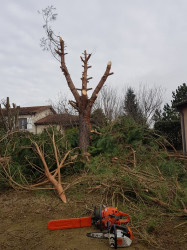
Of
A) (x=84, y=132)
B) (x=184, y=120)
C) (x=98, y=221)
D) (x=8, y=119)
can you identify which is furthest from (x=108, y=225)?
(x=184, y=120)

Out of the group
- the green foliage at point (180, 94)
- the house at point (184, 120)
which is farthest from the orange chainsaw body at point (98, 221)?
the green foliage at point (180, 94)

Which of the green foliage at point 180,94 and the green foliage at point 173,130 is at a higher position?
the green foliage at point 180,94

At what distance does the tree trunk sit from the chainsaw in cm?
325

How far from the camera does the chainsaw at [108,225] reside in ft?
7.52

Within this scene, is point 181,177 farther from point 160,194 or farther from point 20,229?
point 20,229

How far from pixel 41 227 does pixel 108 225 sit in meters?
1.00

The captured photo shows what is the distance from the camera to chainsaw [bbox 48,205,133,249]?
7.52 ft

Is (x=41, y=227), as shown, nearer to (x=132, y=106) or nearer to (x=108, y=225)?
(x=108, y=225)

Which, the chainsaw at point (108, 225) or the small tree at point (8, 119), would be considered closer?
the chainsaw at point (108, 225)

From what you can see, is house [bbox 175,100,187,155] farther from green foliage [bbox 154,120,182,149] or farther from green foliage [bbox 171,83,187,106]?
green foliage [bbox 171,83,187,106]

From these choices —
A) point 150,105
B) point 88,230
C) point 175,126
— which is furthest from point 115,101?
point 88,230

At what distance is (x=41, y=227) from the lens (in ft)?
9.55

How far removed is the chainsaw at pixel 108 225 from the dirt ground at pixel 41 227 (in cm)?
6

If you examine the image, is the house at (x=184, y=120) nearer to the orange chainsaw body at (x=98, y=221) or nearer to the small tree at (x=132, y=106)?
the small tree at (x=132, y=106)
